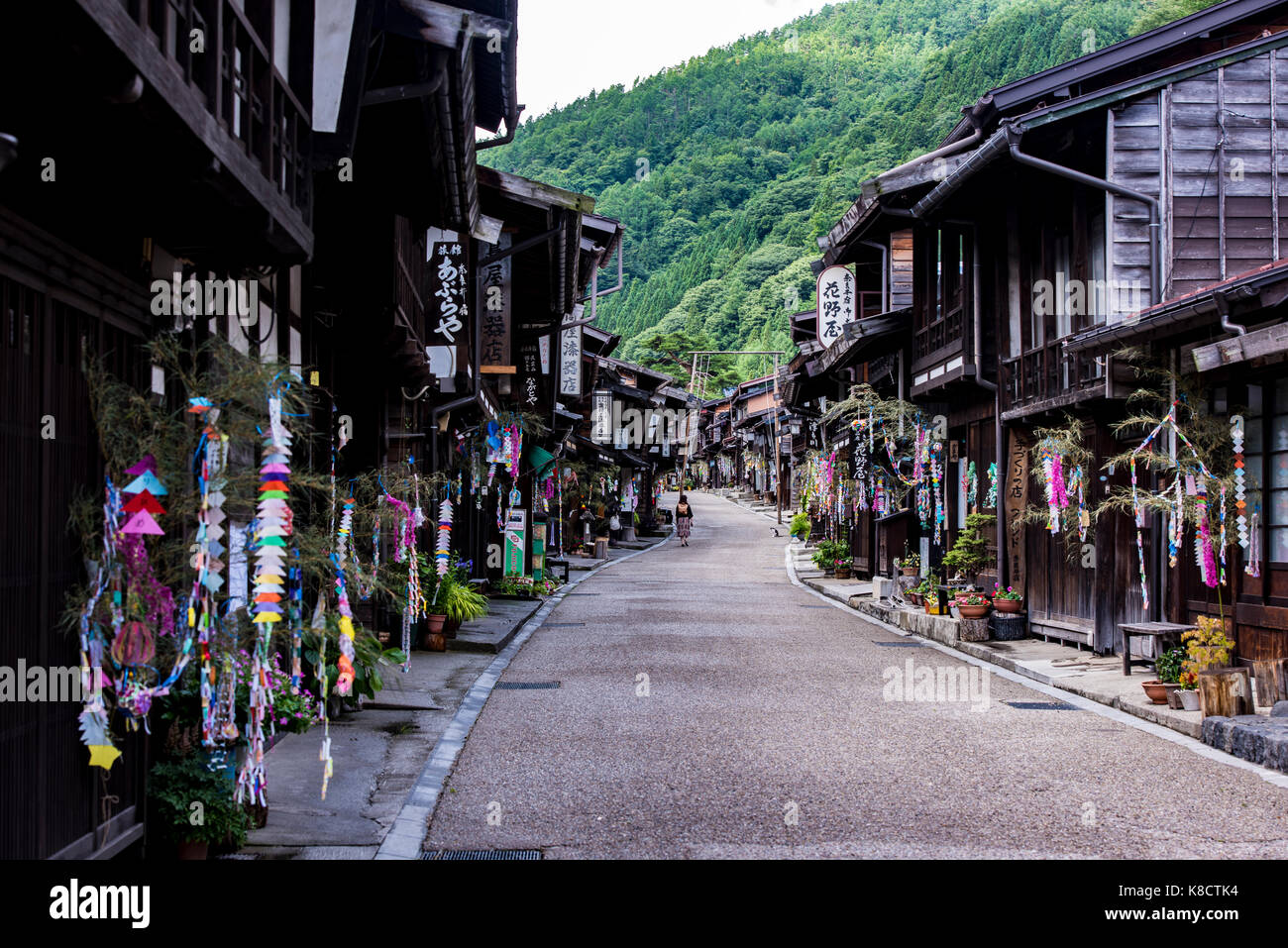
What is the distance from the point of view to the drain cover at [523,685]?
14.4m

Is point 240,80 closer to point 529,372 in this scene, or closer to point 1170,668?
point 1170,668

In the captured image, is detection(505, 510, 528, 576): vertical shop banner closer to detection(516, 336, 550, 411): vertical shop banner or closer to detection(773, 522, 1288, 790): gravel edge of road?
detection(516, 336, 550, 411): vertical shop banner

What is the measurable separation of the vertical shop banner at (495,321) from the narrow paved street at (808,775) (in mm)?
7329

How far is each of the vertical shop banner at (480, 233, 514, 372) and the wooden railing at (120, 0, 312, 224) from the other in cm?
1414

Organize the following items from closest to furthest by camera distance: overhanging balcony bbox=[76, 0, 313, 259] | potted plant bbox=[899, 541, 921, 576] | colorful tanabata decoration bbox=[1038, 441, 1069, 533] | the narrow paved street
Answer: overhanging balcony bbox=[76, 0, 313, 259], the narrow paved street, colorful tanabata decoration bbox=[1038, 441, 1069, 533], potted plant bbox=[899, 541, 921, 576]

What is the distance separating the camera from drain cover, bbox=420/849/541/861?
23.7 feet

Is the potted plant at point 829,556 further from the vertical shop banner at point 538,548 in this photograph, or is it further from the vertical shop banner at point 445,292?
the vertical shop banner at point 445,292

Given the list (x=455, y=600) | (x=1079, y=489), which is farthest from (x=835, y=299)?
(x=455, y=600)

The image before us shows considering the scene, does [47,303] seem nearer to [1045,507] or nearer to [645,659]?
[645,659]

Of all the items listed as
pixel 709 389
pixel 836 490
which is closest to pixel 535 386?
pixel 836 490

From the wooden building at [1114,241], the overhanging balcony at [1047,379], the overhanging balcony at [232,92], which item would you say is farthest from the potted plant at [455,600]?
the overhanging balcony at [232,92]

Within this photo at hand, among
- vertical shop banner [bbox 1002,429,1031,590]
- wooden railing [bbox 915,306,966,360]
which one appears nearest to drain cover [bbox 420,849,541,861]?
vertical shop banner [bbox 1002,429,1031,590]

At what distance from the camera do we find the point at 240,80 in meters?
7.41

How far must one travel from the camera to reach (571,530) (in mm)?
50156
